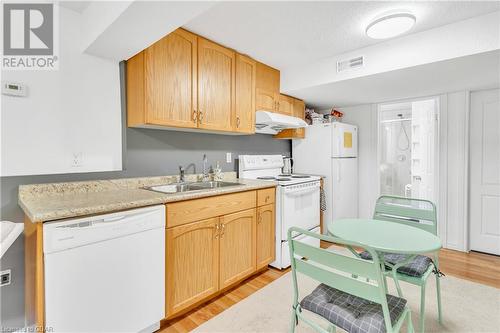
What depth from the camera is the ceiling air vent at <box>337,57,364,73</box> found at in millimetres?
2389

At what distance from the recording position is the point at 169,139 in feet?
7.63

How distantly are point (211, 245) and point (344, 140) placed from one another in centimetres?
243

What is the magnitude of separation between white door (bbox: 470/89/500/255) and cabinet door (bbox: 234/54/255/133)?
273 cm

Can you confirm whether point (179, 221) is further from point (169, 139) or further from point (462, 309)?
point (462, 309)

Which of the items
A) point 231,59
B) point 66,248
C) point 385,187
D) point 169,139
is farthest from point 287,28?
point 385,187

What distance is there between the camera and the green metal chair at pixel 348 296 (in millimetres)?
1000

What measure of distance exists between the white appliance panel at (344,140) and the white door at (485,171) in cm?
134

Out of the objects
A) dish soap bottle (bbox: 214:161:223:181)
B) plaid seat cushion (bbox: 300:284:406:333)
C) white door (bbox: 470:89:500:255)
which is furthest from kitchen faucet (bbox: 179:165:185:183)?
white door (bbox: 470:89:500:255)

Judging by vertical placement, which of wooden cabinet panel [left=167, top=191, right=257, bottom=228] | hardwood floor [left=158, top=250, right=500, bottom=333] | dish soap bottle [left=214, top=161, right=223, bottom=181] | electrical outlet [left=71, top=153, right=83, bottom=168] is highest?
electrical outlet [left=71, top=153, right=83, bottom=168]

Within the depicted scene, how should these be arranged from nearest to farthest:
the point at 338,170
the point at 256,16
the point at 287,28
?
the point at 256,16
the point at 287,28
the point at 338,170

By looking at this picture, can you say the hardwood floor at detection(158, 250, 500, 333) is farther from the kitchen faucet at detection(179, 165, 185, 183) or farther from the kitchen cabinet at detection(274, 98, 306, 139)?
the kitchen cabinet at detection(274, 98, 306, 139)

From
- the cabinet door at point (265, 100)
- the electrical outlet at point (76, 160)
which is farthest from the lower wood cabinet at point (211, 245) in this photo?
the cabinet door at point (265, 100)

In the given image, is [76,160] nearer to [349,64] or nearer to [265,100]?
→ [265,100]

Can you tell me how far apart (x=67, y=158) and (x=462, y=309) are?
124 inches
